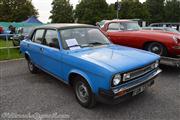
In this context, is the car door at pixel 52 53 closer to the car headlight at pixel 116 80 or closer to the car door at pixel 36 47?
the car door at pixel 36 47

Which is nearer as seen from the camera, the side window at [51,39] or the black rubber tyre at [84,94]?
the black rubber tyre at [84,94]

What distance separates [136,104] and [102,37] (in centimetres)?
191

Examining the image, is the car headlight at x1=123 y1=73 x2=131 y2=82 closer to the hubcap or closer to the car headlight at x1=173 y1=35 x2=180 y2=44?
the hubcap

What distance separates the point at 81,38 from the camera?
4.66 m

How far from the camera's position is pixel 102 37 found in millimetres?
5117

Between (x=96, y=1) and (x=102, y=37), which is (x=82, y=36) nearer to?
(x=102, y=37)

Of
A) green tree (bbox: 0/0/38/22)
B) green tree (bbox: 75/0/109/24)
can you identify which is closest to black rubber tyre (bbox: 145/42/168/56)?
green tree (bbox: 75/0/109/24)

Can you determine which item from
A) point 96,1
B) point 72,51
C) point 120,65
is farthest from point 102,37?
point 96,1

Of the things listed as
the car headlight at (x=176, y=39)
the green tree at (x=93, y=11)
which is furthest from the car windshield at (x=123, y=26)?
the green tree at (x=93, y=11)

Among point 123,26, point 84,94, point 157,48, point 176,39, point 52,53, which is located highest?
point 123,26

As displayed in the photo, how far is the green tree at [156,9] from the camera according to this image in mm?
54500

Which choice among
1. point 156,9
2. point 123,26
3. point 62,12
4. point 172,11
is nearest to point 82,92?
point 123,26

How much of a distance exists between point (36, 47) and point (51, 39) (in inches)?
33.6

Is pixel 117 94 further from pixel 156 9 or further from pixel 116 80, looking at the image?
pixel 156 9
